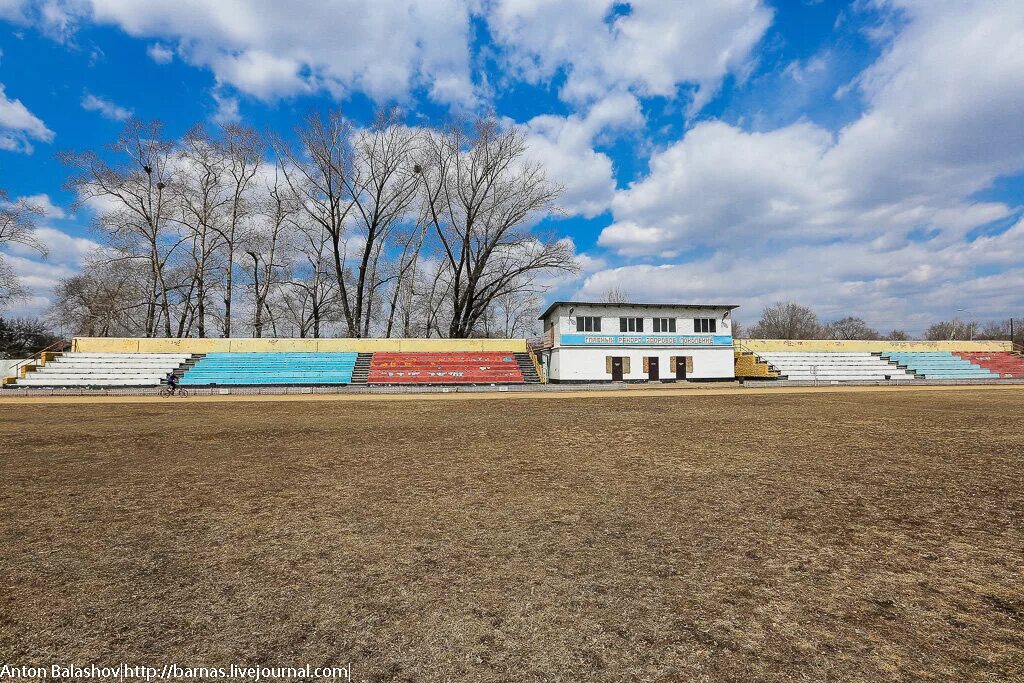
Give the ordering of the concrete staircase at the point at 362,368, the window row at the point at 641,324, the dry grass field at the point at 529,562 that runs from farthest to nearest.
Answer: the window row at the point at 641,324, the concrete staircase at the point at 362,368, the dry grass field at the point at 529,562

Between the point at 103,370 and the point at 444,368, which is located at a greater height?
the point at 103,370

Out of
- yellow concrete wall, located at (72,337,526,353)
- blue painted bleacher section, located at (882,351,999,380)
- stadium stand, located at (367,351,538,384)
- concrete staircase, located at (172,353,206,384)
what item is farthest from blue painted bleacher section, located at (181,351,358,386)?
blue painted bleacher section, located at (882,351,999,380)

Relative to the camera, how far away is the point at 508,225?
41.7 metres

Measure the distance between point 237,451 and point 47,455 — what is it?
10.8ft

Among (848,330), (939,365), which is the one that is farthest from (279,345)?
(848,330)

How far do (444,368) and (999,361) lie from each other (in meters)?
50.4

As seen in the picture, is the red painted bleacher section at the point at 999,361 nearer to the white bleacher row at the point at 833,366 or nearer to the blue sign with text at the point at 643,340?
the white bleacher row at the point at 833,366

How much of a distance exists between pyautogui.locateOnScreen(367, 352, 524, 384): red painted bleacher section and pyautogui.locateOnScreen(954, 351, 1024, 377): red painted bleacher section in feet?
138

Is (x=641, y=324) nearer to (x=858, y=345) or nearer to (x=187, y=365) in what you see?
(x=858, y=345)

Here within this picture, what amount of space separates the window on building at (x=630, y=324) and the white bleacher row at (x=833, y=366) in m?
12.8

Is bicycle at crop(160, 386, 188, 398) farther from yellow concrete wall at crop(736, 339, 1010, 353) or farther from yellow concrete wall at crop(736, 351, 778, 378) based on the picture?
yellow concrete wall at crop(736, 339, 1010, 353)

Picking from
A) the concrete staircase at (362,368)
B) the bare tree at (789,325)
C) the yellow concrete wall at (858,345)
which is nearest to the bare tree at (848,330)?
the bare tree at (789,325)

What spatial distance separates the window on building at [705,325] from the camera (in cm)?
3572

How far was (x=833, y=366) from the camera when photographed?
37.6m
